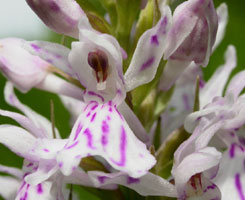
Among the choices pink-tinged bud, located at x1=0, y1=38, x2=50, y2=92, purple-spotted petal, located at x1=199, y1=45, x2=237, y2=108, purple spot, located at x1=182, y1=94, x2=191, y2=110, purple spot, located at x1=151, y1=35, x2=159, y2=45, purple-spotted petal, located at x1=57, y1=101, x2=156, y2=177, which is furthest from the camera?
purple spot, located at x1=182, y1=94, x2=191, y2=110

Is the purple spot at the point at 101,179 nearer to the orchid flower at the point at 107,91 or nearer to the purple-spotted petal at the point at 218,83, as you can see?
the orchid flower at the point at 107,91

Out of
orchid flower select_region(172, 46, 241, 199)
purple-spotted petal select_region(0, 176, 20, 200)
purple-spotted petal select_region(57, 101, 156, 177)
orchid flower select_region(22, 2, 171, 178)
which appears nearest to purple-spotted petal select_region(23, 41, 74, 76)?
orchid flower select_region(22, 2, 171, 178)

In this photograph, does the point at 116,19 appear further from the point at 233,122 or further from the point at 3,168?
the point at 3,168

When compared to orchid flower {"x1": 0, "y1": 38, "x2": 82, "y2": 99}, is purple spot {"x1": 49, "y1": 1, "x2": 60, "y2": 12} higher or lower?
higher

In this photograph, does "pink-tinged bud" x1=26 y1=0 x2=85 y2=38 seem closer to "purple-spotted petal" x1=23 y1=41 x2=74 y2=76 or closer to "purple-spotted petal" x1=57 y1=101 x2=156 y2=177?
"purple-spotted petal" x1=23 y1=41 x2=74 y2=76

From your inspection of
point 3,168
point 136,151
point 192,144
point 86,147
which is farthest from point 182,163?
point 3,168

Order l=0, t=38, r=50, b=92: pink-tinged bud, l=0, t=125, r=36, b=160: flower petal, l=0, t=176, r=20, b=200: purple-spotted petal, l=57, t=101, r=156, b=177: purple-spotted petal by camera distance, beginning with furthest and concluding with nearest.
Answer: l=0, t=176, r=20, b=200: purple-spotted petal → l=0, t=38, r=50, b=92: pink-tinged bud → l=0, t=125, r=36, b=160: flower petal → l=57, t=101, r=156, b=177: purple-spotted petal

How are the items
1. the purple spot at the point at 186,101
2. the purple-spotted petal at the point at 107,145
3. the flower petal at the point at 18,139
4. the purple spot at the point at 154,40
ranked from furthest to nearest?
the purple spot at the point at 186,101
the flower petal at the point at 18,139
the purple spot at the point at 154,40
the purple-spotted petal at the point at 107,145

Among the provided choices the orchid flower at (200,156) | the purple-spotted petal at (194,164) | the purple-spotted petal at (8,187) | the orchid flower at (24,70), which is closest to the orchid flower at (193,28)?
the orchid flower at (200,156)
